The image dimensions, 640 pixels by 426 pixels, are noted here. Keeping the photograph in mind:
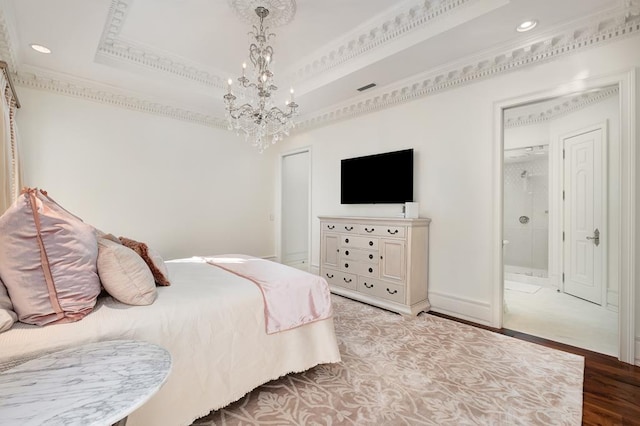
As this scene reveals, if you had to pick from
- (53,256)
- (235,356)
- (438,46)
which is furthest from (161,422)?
(438,46)

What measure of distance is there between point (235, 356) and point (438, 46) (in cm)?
310

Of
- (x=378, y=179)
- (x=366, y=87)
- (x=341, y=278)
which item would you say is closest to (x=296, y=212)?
(x=341, y=278)

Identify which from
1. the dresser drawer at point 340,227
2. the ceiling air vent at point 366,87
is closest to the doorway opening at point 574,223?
the ceiling air vent at point 366,87

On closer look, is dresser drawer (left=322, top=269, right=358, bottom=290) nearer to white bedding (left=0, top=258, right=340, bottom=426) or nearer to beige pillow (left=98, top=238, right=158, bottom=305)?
white bedding (left=0, top=258, right=340, bottom=426)

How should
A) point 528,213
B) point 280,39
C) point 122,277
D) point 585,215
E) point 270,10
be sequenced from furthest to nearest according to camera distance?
point 528,213 < point 585,215 < point 280,39 < point 270,10 < point 122,277

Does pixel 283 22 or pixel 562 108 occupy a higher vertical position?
pixel 283 22

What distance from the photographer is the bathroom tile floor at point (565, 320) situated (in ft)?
8.63

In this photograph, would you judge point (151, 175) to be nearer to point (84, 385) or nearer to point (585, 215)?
point (84, 385)

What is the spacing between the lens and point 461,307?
311 cm

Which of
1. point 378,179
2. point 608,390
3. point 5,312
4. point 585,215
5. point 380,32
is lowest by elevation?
point 608,390

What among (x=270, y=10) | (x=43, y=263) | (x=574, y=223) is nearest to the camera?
(x=43, y=263)

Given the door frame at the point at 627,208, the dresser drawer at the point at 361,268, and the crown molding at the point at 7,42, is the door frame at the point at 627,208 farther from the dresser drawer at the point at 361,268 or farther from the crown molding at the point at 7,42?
the crown molding at the point at 7,42

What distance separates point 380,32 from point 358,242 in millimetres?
2325

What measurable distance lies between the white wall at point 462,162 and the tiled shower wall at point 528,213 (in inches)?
137
